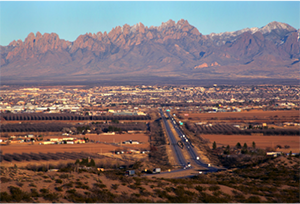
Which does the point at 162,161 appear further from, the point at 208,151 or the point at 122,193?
the point at 122,193

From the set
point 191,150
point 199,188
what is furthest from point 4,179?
point 191,150

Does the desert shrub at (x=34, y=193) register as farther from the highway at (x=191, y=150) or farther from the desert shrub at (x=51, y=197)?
the highway at (x=191, y=150)

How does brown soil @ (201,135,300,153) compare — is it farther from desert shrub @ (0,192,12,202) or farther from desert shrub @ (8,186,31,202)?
desert shrub @ (0,192,12,202)

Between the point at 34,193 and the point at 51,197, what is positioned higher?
the point at 34,193

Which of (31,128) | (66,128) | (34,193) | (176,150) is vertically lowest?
(31,128)

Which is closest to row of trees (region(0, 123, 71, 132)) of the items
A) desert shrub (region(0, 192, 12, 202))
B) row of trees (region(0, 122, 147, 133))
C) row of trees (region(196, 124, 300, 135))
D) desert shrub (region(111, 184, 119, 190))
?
row of trees (region(0, 122, 147, 133))

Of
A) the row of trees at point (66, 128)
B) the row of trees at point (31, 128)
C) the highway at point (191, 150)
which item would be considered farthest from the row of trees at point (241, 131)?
the row of trees at point (31, 128)

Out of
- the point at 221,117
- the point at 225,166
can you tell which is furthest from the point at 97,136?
the point at 221,117

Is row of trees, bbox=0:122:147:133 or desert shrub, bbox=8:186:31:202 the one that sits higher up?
desert shrub, bbox=8:186:31:202

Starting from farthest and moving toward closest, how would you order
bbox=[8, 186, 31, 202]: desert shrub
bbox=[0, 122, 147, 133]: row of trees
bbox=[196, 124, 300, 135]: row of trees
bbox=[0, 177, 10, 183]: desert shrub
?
bbox=[0, 122, 147, 133]: row of trees < bbox=[196, 124, 300, 135]: row of trees < bbox=[0, 177, 10, 183]: desert shrub < bbox=[8, 186, 31, 202]: desert shrub

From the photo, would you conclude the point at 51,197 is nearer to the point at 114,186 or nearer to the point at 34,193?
the point at 34,193

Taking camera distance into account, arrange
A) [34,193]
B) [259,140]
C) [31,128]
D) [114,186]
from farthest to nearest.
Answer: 1. [31,128]
2. [259,140]
3. [114,186]
4. [34,193]
